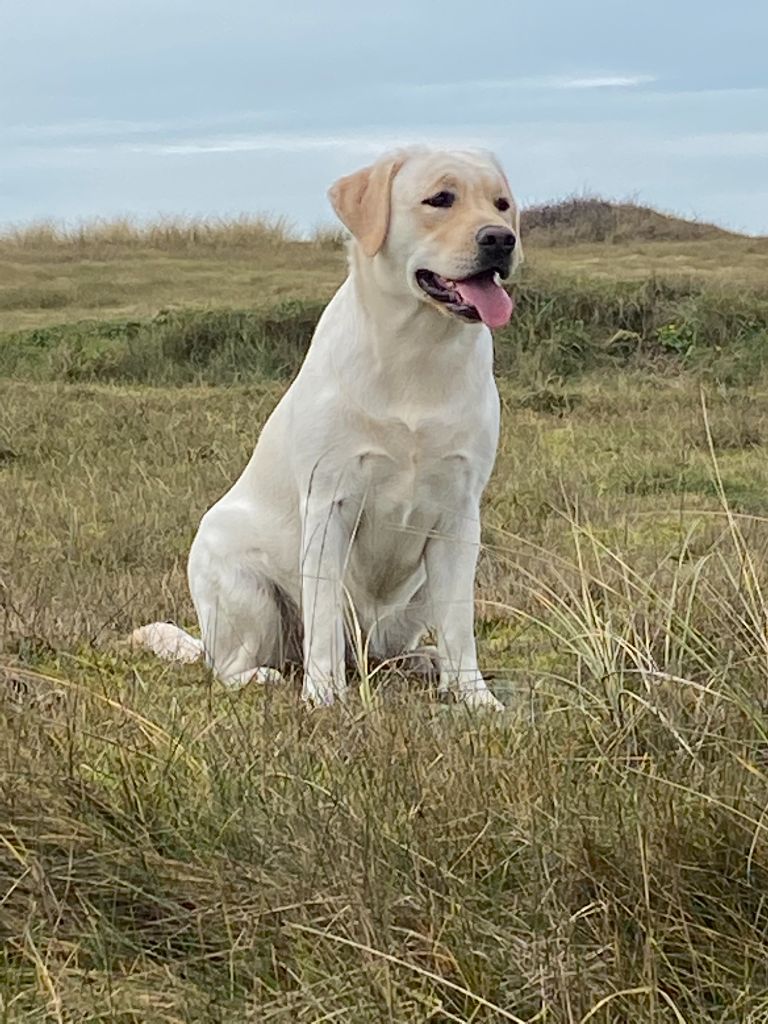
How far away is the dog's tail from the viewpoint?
15.6 ft

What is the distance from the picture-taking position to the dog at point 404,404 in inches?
166

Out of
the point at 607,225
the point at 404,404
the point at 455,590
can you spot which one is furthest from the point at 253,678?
the point at 607,225

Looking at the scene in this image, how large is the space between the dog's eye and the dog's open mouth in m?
0.18

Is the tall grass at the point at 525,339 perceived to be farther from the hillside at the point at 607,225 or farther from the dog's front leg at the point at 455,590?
the dog's front leg at the point at 455,590

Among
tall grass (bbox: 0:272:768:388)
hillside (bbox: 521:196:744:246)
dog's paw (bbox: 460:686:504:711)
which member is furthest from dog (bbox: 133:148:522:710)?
hillside (bbox: 521:196:744:246)

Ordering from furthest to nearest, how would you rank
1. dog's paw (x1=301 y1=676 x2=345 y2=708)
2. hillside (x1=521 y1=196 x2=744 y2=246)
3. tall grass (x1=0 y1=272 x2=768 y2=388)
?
hillside (x1=521 y1=196 x2=744 y2=246)
tall grass (x1=0 y1=272 x2=768 y2=388)
dog's paw (x1=301 y1=676 x2=345 y2=708)

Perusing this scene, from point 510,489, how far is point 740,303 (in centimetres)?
669

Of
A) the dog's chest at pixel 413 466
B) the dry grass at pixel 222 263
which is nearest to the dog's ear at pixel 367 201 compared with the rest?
the dog's chest at pixel 413 466

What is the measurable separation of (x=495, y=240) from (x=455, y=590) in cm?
96

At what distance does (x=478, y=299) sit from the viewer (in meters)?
4.19

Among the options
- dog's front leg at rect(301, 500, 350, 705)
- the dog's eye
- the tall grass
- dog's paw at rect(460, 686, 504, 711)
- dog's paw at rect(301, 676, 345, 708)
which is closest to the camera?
dog's paw at rect(460, 686, 504, 711)

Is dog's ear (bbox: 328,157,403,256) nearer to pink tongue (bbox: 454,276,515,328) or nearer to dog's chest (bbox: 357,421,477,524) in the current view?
pink tongue (bbox: 454,276,515,328)

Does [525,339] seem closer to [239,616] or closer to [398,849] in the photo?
[239,616]

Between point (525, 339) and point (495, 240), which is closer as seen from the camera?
point (495, 240)
